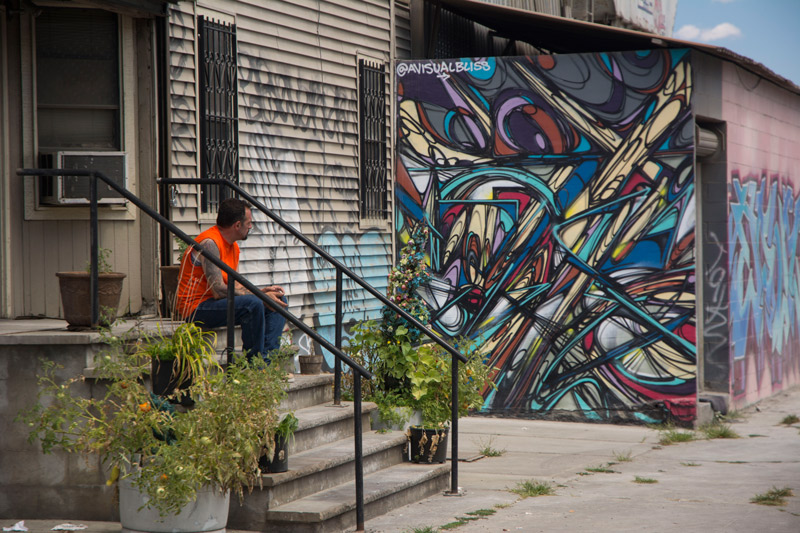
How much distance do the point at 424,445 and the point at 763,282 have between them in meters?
7.25

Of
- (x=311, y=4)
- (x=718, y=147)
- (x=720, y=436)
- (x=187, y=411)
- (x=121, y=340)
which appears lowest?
(x=720, y=436)

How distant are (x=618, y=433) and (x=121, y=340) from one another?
6.39 m

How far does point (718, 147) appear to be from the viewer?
11.6 meters

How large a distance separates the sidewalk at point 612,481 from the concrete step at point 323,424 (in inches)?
29.5

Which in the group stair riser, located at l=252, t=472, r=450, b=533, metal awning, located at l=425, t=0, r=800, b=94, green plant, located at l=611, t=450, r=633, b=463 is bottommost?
green plant, located at l=611, t=450, r=633, b=463

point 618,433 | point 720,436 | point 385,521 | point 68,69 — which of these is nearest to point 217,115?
point 68,69

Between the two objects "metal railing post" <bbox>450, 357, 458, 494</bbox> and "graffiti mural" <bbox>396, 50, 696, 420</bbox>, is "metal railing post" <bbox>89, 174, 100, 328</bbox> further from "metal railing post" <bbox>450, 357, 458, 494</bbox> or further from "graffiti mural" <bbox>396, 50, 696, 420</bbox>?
"graffiti mural" <bbox>396, 50, 696, 420</bbox>

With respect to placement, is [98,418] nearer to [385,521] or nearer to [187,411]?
[187,411]

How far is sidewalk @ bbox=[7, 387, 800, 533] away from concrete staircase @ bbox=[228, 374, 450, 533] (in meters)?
0.18

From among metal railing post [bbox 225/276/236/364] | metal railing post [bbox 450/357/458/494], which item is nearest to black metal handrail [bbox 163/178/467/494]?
metal railing post [bbox 450/357/458/494]

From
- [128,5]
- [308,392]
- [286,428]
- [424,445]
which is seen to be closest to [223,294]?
[286,428]

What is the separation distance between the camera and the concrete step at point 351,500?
19.4 ft

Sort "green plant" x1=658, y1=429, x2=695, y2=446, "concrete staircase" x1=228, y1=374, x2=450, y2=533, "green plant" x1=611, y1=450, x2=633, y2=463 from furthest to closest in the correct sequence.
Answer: "green plant" x1=658, y1=429, x2=695, y2=446, "green plant" x1=611, y1=450, x2=633, y2=463, "concrete staircase" x1=228, y1=374, x2=450, y2=533

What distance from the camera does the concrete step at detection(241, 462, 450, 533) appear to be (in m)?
5.92
